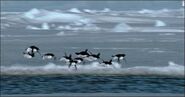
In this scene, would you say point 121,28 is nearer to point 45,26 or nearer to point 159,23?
point 159,23

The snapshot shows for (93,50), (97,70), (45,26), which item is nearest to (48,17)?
(45,26)

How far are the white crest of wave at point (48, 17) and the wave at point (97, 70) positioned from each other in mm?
7980

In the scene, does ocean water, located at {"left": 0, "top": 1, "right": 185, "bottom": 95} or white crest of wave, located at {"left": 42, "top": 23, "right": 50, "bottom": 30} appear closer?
ocean water, located at {"left": 0, "top": 1, "right": 185, "bottom": 95}

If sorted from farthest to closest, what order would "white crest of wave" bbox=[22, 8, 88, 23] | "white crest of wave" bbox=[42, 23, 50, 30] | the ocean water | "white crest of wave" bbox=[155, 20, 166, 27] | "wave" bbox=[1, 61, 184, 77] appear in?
"white crest of wave" bbox=[22, 8, 88, 23]
"white crest of wave" bbox=[155, 20, 166, 27]
"white crest of wave" bbox=[42, 23, 50, 30]
"wave" bbox=[1, 61, 184, 77]
the ocean water

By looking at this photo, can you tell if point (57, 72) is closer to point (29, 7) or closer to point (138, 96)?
point (138, 96)

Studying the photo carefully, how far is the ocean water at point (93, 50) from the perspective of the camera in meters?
8.07

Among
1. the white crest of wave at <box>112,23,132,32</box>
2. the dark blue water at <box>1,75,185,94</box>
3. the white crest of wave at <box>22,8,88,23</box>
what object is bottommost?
the dark blue water at <box>1,75,185,94</box>

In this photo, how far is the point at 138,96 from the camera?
698 cm

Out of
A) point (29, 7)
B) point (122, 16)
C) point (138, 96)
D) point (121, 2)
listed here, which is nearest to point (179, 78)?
point (138, 96)

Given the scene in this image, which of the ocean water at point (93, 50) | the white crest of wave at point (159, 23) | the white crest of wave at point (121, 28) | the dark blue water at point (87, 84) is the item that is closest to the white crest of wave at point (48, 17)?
the ocean water at point (93, 50)

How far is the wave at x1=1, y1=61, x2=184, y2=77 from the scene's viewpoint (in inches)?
344

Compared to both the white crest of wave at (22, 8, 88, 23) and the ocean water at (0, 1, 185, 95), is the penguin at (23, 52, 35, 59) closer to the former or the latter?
the ocean water at (0, 1, 185, 95)

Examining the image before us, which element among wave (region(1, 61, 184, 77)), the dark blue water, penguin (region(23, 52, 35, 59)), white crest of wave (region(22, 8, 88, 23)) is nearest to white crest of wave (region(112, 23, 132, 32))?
white crest of wave (region(22, 8, 88, 23))

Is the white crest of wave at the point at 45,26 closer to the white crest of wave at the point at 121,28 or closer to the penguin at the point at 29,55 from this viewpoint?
the white crest of wave at the point at 121,28
